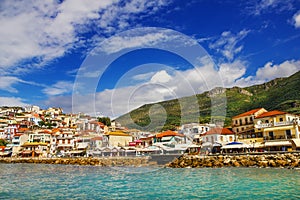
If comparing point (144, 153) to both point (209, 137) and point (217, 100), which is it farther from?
point (217, 100)

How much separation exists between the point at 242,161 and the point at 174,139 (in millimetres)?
19567

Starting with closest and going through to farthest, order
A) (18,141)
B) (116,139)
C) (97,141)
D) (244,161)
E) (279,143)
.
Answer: (244,161), (279,143), (97,141), (116,139), (18,141)

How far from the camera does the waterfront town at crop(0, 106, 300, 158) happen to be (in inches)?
1077

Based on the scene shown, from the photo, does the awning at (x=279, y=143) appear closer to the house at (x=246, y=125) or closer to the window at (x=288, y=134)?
the window at (x=288, y=134)

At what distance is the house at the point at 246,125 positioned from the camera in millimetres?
32391

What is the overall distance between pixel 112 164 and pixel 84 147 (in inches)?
768

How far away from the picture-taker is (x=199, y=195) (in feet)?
35.8

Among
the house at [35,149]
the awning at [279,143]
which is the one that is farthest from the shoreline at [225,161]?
the house at [35,149]

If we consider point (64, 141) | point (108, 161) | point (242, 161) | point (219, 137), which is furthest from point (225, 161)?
point (64, 141)

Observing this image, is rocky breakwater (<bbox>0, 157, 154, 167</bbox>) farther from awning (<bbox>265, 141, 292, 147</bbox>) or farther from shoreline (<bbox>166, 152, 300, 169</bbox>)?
awning (<bbox>265, 141, 292, 147</bbox>)

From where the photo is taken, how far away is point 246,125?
34.7m

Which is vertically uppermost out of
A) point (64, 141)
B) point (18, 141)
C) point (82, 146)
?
point (18, 141)

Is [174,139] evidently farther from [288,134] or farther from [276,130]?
Result: [288,134]

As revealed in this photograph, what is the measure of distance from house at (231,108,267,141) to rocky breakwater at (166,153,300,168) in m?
8.14
